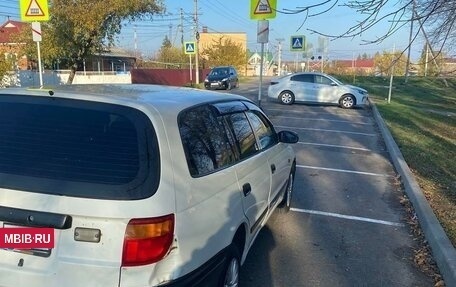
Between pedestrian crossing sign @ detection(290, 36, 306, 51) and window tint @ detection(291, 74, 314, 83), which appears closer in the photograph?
pedestrian crossing sign @ detection(290, 36, 306, 51)

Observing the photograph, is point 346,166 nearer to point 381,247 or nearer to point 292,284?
point 381,247

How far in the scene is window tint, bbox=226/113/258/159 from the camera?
3482mm

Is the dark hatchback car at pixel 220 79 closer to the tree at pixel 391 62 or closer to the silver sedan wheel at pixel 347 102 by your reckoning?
the silver sedan wheel at pixel 347 102

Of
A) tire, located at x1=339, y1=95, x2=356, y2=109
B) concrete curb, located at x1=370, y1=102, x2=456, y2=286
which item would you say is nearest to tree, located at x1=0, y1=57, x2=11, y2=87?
concrete curb, located at x1=370, y1=102, x2=456, y2=286

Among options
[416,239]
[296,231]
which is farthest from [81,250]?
[416,239]

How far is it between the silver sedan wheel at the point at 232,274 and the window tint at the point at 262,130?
1291 millimetres

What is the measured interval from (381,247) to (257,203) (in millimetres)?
1793

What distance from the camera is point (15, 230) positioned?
7.41 ft

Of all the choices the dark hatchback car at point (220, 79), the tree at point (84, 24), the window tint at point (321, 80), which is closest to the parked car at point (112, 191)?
the window tint at point (321, 80)

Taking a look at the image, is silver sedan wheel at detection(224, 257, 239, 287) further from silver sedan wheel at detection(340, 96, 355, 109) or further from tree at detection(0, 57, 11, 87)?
silver sedan wheel at detection(340, 96, 355, 109)

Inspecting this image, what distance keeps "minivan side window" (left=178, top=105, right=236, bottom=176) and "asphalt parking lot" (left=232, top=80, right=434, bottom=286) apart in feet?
4.28

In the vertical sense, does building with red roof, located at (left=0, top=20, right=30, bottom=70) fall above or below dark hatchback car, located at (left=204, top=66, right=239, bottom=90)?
above

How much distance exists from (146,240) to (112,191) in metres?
0.32

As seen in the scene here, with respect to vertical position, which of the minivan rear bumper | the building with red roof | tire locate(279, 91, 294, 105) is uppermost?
the building with red roof
